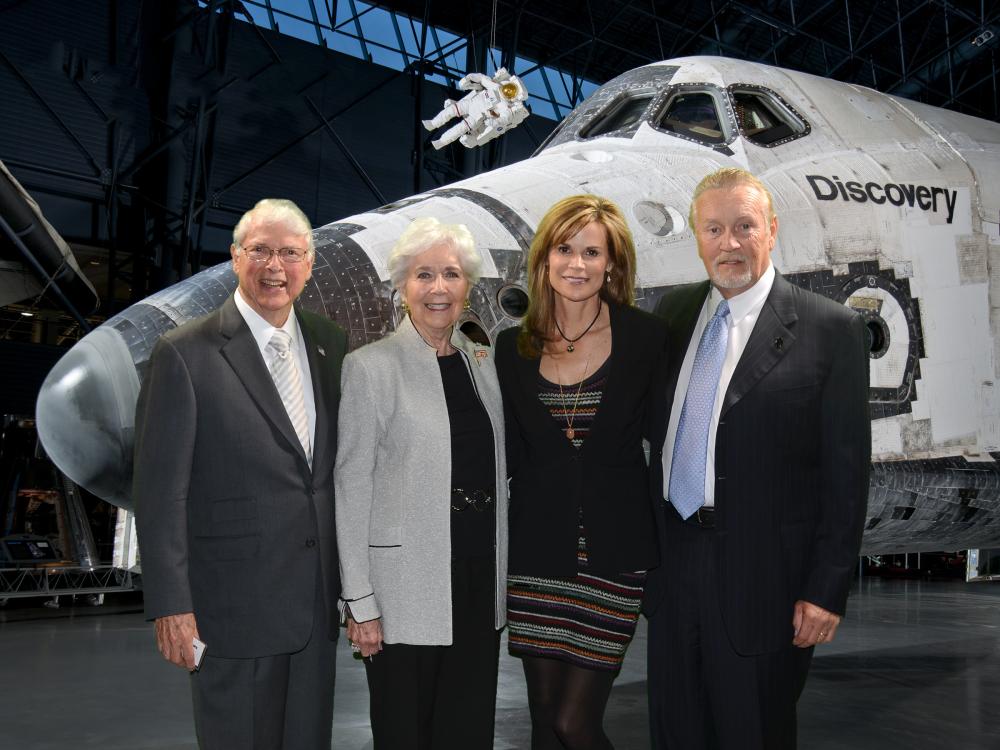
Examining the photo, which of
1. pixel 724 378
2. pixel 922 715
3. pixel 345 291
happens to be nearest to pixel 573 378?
pixel 724 378

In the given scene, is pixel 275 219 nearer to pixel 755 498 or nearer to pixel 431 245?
pixel 431 245

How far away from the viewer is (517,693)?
5.59m

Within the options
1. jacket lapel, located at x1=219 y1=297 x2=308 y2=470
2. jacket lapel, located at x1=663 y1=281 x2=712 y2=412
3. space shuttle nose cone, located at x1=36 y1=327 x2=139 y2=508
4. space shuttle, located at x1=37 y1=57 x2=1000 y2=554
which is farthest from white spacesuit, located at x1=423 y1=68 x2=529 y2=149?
jacket lapel, located at x1=219 y1=297 x2=308 y2=470

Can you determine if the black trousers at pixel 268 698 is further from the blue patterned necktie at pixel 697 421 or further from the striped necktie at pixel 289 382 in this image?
the blue patterned necktie at pixel 697 421

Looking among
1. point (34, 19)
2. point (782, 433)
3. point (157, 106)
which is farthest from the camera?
point (157, 106)

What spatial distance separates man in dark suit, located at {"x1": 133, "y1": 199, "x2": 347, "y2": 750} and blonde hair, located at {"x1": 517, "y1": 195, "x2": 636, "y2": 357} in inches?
23.0

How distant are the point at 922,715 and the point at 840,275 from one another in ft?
8.76

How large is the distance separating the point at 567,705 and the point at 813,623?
62cm

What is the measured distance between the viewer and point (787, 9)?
18875mm

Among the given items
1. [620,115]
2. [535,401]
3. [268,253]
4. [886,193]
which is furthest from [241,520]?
[620,115]

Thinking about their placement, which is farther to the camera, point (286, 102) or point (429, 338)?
point (286, 102)

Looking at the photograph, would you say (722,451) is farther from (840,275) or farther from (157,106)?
(157,106)

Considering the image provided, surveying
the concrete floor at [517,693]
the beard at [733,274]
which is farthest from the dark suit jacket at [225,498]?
the concrete floor at [517,693]

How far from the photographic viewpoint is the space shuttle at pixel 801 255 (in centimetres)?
304
